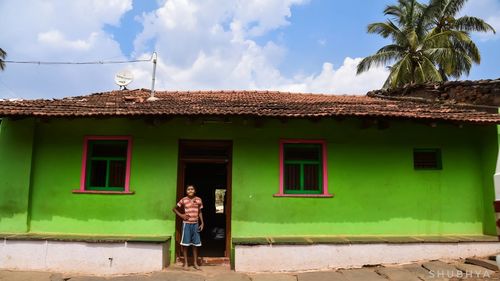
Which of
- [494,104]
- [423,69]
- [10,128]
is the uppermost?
[423,69]

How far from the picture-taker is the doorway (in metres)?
8.09

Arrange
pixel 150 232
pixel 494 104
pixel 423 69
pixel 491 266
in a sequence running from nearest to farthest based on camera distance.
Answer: pixel 491 266
pixel 150 232
pixel 494 104
pixel 423 69

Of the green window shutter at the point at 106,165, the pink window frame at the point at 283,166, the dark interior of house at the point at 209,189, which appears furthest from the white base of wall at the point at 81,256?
the dark interior of house at the point at 209,189

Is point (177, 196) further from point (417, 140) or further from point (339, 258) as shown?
point (417, 140)

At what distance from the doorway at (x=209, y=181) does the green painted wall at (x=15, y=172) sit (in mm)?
3165

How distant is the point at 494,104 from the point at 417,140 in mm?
2590

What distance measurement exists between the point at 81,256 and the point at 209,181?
24.6 ft

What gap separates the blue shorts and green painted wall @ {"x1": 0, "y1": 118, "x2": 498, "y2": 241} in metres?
0.57

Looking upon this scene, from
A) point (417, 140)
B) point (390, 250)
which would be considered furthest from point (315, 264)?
point (417, 140)

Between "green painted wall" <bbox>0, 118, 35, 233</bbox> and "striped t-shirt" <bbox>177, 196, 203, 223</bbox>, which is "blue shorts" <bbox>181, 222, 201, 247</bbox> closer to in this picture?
"striped t-shirt" <bbox>177, 196, 203, 223</bbox>

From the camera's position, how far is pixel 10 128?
8.09m

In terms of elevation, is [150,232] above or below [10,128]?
below

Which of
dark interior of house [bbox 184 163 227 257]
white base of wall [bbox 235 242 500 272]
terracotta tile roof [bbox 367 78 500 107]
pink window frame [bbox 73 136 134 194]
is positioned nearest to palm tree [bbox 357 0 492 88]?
terracotta tile roof [bbox 367 78 500 107]

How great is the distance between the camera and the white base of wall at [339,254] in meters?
7.07
